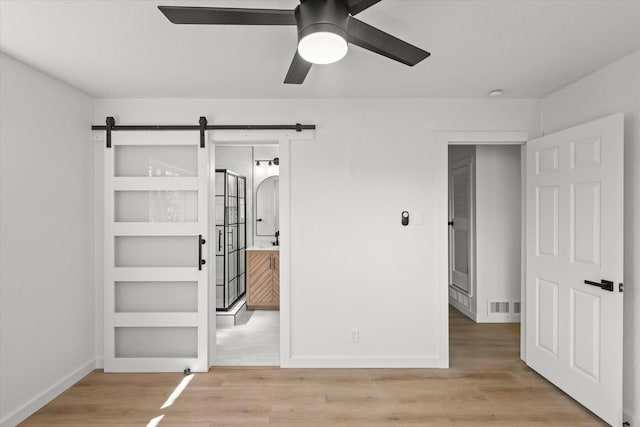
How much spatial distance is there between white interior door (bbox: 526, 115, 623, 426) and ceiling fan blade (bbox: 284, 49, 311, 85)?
205cm

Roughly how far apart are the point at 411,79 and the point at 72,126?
280cm

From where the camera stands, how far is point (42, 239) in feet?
8.73

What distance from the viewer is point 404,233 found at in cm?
332

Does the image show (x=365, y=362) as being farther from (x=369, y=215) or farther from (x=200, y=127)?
(x=200, y=127)

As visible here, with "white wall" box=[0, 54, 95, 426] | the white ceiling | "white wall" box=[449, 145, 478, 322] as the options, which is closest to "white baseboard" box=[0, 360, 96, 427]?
"white wall" box=[0, 54, 95, 426]

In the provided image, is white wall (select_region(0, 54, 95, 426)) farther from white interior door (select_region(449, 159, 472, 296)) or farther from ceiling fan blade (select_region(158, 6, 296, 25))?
Result: white interior door (select_region(449, 159, 472, 296))

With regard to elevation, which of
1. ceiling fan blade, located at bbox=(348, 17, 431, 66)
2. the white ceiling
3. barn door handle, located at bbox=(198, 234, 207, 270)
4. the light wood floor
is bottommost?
the light wood floor

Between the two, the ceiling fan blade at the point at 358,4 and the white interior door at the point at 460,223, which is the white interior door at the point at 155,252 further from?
the white interior door at the point at 460,223


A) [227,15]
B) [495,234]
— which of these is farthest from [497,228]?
[227,15]

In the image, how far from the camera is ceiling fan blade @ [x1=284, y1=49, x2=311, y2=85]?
174 cm

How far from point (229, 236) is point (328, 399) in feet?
9.77

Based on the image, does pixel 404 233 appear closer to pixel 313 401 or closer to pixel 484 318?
pixel 313 401

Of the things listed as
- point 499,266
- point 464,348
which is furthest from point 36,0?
point 499,266

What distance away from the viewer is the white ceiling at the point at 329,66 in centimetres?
183
